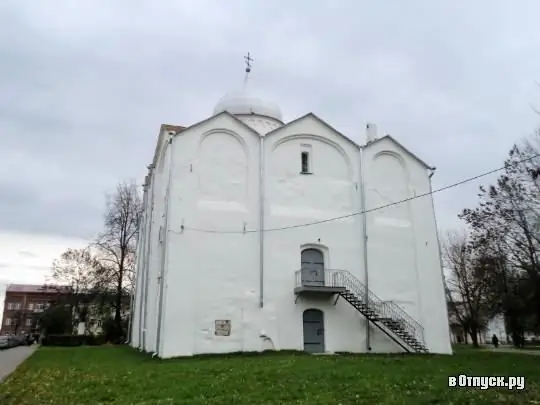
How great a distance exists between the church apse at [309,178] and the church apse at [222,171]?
4.66 feet

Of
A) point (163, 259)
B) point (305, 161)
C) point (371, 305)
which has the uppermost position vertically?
point (305, 161)

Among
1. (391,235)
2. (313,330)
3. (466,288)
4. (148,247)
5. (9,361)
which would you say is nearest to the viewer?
(313,330)

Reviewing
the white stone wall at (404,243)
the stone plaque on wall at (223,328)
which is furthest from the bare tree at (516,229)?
the stone plaque on wall at (223,328)

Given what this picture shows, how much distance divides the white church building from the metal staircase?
0.17ft

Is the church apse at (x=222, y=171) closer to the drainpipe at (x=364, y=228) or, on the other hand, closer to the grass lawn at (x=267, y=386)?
the drainpipe at (x=364, y=228)

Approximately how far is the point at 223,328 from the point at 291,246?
4.83 m

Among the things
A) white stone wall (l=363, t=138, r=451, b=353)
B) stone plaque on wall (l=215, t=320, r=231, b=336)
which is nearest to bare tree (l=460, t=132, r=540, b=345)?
white stone wall (l=363, t=138, r=451, b=353)

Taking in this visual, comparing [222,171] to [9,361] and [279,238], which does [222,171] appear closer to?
[279,238]

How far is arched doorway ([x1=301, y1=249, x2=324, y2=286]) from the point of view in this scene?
2178cm

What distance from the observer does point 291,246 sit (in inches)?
858

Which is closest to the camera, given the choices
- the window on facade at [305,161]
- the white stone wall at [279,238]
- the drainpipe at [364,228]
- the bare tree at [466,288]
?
the white stone wall at [279,238]

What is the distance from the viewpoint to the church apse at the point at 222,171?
21391 mm

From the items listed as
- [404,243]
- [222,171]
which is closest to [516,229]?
[404,243]

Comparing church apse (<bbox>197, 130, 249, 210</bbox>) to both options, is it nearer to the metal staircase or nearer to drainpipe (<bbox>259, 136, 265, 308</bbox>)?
drainpipe (<bbox>259, 136, 265, 308</bbox>)
